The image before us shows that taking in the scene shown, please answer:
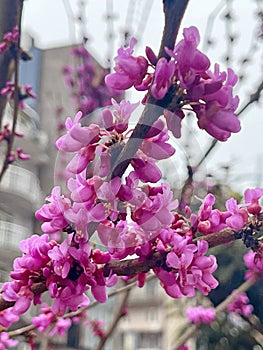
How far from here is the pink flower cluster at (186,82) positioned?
20.0 inches

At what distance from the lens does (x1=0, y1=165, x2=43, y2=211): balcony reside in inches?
336

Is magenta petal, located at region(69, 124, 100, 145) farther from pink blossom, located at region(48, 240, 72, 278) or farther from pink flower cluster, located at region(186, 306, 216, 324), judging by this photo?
pink flower cluster, located at region(186, 306, 216, 324)

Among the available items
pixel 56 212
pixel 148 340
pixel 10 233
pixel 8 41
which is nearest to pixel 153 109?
pixel 56 212

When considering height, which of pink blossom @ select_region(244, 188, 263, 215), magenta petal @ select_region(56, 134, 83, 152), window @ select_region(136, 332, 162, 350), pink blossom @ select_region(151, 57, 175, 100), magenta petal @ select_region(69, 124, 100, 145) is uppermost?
pink blossom @ select_region(151, 57, 175, 100)

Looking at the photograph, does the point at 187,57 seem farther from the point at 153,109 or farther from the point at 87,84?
the point at 87,84

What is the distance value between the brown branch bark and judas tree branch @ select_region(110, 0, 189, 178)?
2.44 feet

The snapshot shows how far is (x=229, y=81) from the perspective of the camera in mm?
535

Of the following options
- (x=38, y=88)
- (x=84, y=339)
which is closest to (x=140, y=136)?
(x=84, y=339)

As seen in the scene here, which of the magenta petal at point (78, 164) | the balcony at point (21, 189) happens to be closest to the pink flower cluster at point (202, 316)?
the magenta petal at point (78, 164)

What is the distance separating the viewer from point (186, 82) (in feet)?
1.67

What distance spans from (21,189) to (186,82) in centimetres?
831

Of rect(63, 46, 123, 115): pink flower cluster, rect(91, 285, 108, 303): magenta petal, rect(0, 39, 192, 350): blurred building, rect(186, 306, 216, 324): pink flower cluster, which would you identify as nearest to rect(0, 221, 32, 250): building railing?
rect(0, 39, 192, 350): blurred building

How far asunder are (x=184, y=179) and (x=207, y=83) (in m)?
0.98

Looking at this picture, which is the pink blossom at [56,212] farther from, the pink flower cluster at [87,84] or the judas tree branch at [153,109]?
the pink flower cluster at [87,84]
